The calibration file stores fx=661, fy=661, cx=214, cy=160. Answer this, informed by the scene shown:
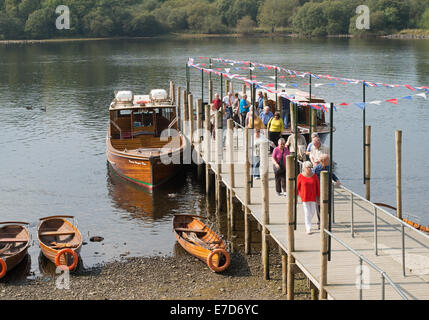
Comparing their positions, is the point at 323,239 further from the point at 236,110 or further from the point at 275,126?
the point at 236,110

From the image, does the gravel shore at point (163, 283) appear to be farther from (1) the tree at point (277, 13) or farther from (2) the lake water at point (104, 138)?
(1) the tree at point (277, 13)

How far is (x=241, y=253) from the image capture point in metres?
20.8

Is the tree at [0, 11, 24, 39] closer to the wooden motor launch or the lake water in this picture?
the lake water

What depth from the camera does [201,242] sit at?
66.9 ft

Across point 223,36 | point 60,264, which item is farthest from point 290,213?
point 223,36

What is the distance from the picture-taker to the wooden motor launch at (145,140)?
2836cm

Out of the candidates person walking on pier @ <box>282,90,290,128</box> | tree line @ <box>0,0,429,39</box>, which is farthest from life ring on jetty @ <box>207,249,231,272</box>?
tree line @ <box>0,0,429,39</box>

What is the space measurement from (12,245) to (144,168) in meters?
8.62

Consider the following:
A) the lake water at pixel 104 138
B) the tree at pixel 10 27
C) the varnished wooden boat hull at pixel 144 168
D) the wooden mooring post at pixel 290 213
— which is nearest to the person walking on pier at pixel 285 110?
the lake water at pixel 104 138

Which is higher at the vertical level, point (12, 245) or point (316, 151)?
point (316, 151)

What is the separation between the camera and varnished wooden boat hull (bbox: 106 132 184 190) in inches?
1105

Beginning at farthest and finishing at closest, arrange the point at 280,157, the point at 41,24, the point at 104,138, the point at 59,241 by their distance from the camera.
A: the point at 41,24 → the point at 104,138 → the point at 59,241 → the point at 280,157
